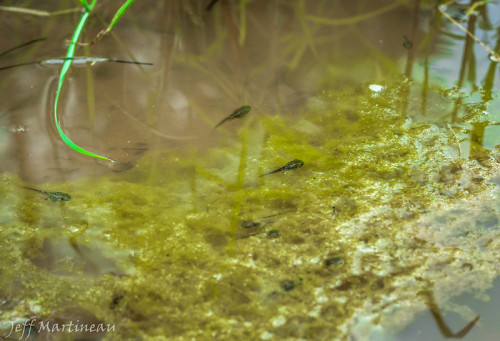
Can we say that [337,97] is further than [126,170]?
Yes

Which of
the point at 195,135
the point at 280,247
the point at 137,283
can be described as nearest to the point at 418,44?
the point at 195,135

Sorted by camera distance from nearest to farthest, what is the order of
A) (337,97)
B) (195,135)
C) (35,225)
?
1. (35,225)
2. (195,135)
3. (337,97)

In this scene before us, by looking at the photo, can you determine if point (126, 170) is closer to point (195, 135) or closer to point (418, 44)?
point (195, 135)

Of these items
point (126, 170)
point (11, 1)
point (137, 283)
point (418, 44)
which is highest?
point (11, 1)

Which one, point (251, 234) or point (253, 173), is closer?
point (251, 234)

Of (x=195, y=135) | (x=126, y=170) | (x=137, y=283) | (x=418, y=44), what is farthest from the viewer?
(x=418, y=44)

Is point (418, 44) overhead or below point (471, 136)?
overhead
